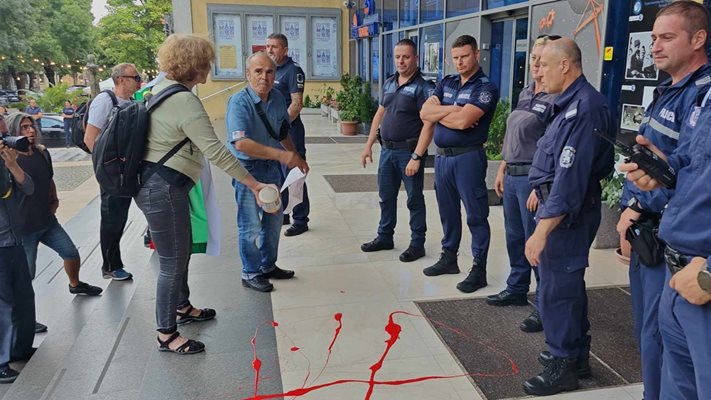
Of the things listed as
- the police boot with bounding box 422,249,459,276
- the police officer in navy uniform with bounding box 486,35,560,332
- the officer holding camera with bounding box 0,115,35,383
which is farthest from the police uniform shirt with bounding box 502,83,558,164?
the officer holding camera with bounding box 0,115,35,383

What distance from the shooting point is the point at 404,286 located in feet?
12.6

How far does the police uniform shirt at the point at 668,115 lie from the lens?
1929mm

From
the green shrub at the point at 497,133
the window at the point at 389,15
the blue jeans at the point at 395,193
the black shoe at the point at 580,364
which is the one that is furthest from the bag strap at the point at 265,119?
the window at the point at 389,15

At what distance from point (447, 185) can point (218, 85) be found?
1396 centimetres

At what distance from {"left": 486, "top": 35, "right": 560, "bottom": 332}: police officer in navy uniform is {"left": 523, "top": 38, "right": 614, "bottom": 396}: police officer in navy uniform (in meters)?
0.34

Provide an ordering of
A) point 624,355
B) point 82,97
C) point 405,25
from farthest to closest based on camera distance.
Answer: point 82,97
point 405,25
point 624,355

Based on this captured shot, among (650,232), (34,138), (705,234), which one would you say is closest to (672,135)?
(650,232)

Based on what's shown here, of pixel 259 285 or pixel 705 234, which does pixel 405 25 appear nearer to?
pixel 259 285

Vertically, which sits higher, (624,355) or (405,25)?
(405,25)

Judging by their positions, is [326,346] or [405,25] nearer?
[326,346]

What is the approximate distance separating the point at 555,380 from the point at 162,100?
89.6 inches

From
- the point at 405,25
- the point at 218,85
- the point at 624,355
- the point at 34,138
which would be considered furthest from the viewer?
the point at 218,85

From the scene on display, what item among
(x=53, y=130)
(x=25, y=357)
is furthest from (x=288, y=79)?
(x=53, y=130)

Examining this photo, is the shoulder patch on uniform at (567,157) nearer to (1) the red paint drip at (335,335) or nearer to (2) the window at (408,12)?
(1) the red paint drip at (335,335)
